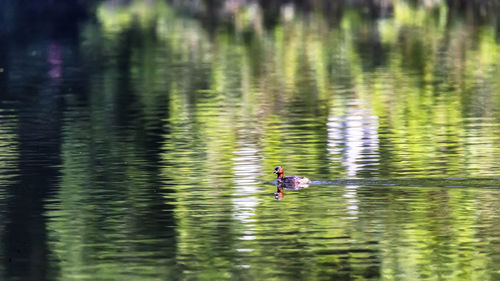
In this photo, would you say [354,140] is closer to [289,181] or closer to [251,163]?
[251,163]

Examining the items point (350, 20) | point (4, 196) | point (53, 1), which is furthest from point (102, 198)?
point (53, 1)

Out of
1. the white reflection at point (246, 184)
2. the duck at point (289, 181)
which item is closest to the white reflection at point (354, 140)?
the duck at point (289, 181)

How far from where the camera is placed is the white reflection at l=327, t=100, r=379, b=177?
93.0ft

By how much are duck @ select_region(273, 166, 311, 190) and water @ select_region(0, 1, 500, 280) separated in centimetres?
18

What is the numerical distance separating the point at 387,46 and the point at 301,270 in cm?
4700

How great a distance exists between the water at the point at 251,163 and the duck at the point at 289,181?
18cm

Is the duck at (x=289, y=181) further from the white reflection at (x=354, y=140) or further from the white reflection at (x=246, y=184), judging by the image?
the white reflection at (x=354, y=140)

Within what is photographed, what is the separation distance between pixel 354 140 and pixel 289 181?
276 inches

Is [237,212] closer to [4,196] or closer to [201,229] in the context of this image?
[201,229]

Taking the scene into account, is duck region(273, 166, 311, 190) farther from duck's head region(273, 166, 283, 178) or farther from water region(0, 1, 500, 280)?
water region(0, 1, 500, 280)

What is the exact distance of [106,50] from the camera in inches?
2648

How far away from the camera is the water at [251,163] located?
798 inches

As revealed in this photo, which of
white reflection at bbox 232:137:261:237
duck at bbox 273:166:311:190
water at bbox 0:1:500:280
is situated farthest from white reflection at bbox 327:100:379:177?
white reflection at bbox 232:137:261:237

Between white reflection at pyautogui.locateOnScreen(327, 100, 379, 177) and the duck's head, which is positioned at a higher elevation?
the duck's head
